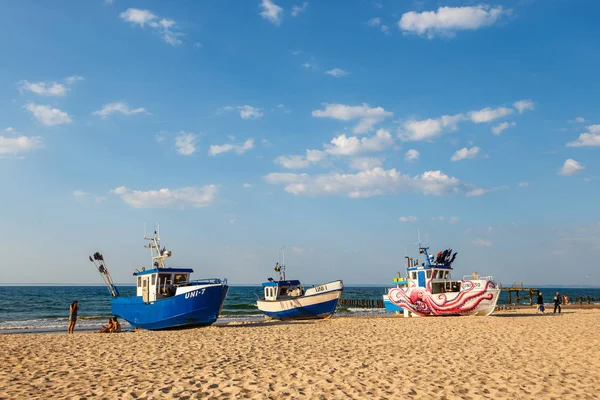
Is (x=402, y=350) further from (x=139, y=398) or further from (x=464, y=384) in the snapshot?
(x=139, y=398)

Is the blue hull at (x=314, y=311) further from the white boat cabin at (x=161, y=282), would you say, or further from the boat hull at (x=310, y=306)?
the white boat cabin at (x=161, y=282)

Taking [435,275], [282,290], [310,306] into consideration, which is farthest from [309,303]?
[435,275]

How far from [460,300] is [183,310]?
1742 centimetres

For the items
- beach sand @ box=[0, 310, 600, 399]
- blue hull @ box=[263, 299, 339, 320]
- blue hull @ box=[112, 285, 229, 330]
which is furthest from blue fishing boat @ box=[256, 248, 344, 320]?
beach sand @ box=[0, 310, 600, 399]

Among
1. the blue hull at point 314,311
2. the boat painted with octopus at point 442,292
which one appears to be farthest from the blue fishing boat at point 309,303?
the boat painted with octopus at point 442,292

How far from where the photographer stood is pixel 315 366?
12.8 metres

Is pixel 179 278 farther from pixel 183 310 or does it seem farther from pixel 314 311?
pixel 314 311

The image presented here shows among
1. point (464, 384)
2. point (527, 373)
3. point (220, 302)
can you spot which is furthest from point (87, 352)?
point (527, 373)

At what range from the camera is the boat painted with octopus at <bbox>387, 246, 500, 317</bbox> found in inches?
1155

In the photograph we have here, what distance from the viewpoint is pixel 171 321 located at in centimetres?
2473

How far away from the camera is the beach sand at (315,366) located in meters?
9.99

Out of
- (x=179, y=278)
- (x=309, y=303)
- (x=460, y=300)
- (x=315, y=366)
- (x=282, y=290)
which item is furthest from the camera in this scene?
(x=282, y=290)

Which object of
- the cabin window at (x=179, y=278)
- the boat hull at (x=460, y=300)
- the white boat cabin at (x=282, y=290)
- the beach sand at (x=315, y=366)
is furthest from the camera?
the white boat cabin at (x=282, y=290)

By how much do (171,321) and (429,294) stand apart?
55.0 feet
